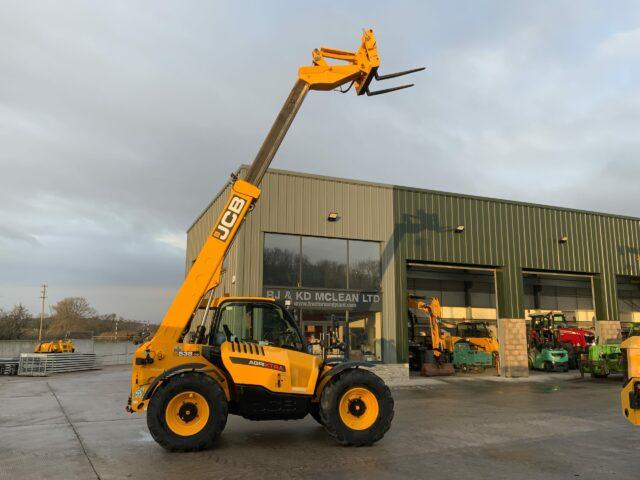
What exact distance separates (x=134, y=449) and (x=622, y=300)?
3682 cm

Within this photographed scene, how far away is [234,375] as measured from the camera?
288 inches

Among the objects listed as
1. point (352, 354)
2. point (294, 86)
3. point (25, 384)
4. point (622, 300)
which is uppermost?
point (294, 86)

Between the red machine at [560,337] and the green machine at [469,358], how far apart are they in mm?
4654

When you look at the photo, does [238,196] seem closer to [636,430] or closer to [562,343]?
[636,430]

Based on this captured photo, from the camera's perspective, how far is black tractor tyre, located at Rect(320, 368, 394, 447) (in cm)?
741

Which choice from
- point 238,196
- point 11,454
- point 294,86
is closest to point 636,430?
point 238,196

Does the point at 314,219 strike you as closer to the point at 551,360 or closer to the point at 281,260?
the point at 281,260

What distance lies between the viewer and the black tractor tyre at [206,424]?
7.00 m

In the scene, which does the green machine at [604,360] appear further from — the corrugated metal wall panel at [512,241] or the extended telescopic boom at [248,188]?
the extended telescopic boom at [248,188]

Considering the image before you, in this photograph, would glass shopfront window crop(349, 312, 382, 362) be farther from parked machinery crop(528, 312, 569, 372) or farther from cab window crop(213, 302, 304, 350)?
cab window crop(213, 302, 304, 350)

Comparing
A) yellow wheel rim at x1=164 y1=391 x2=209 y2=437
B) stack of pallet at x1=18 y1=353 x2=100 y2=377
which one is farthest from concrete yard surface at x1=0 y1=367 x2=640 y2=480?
stack of pallet at x1=18 y1=353 x2=100 y2=377

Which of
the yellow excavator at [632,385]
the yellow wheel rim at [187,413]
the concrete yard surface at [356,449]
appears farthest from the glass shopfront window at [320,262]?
the yellow excavator at [632,385]

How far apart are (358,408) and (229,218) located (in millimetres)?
3838

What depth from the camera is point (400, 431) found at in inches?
343
